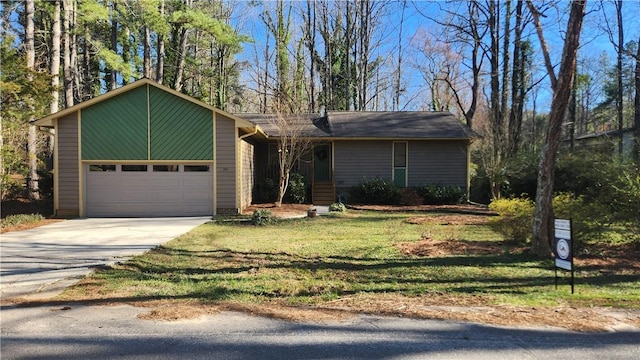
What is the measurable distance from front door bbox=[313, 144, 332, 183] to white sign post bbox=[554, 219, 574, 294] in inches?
583

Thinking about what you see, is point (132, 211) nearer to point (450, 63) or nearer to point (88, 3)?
point (88, 3)

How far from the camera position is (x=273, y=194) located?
60.1ft

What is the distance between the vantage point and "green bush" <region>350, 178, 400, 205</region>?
1823cm

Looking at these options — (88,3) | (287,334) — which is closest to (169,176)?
(88,3)

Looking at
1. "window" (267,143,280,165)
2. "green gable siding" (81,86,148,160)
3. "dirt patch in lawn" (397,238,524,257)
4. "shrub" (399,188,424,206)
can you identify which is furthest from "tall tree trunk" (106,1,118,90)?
"dirt patch in lawn" (397,238,524,257)

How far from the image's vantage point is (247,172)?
55.4 feet

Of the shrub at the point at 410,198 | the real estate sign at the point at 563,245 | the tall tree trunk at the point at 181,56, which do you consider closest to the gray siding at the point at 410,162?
the shrub at the point at 410,198

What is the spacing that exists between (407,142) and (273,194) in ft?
21.6

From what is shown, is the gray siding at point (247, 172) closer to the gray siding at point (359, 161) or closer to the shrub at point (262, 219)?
the shrub at point (262, 219)

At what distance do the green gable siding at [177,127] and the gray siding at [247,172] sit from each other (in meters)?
1.68

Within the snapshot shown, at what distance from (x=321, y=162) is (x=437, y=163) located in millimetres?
5394

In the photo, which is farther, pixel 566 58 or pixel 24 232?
pixel 24 232

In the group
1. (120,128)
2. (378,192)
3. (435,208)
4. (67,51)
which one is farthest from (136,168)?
(435,208)

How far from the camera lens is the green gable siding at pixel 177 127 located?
1413 centimetres
